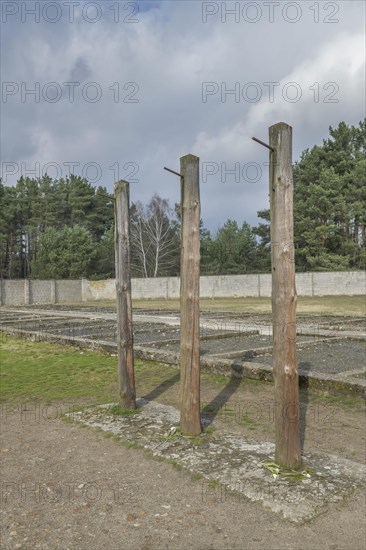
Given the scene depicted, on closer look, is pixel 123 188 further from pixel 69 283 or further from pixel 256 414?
pixel 69 283

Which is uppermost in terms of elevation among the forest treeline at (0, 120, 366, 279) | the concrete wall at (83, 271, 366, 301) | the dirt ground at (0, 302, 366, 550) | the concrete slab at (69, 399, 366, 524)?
the forest treeline at (0, 120, 366, 279)

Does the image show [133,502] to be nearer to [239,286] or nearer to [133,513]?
[133,513]

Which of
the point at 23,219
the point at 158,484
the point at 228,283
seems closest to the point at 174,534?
the point at 158,484

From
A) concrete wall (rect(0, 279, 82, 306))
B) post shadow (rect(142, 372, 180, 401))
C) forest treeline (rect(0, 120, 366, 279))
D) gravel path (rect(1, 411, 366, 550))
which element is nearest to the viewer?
gravel path (rect(1, 411, 366, 550))

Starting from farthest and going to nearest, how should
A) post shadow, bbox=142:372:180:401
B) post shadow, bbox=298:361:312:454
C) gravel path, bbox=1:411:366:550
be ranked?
1. post shadow, bbox=142:372:180:401
2. post shadow, bbox=298:361:312:454
3. gravel path, bbox=1:411:366:550

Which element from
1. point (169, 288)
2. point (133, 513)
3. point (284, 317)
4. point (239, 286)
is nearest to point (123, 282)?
point (284, 317)

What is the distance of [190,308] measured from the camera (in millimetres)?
4230

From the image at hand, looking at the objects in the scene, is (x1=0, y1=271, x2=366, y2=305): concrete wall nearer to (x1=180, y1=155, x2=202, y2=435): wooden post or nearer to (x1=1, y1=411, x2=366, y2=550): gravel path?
(x1=180, y1=155, x2=202, y2=435): wooden post

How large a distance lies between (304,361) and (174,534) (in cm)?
551

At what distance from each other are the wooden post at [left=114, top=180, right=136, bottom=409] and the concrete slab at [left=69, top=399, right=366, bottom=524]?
76 cm

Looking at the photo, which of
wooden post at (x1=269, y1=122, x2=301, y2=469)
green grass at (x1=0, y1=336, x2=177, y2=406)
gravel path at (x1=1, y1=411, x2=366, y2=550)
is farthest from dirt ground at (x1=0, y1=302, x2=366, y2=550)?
green grass at (x1=0, y1=336, x2=177, y2=406)

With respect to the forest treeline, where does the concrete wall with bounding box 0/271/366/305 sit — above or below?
below

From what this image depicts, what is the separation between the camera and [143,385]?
6.53 meters

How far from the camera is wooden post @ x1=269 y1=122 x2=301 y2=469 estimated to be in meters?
3.40
